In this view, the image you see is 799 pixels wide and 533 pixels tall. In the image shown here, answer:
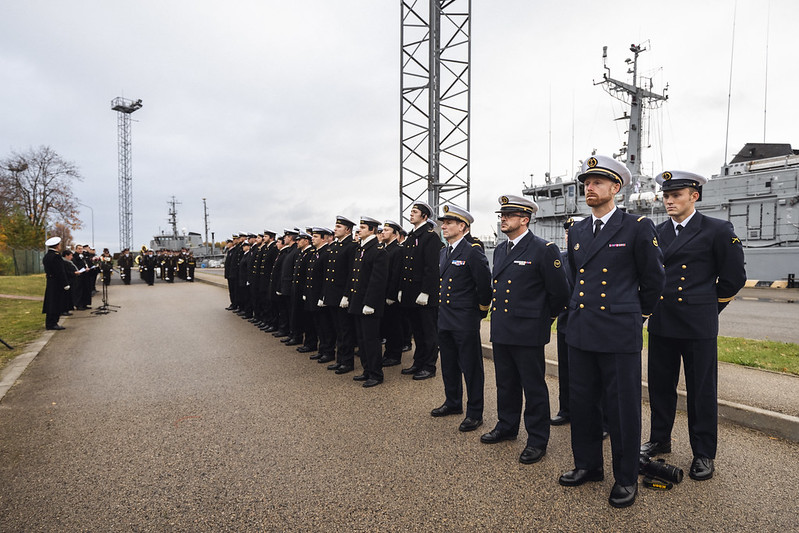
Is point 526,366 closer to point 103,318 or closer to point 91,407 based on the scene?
point 91,407

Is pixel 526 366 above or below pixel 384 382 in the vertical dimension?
above

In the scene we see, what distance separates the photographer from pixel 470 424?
402 cm

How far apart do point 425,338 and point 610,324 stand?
134 inches

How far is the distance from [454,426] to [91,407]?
3.77 metres

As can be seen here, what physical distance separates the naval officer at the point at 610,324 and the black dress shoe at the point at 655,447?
0.65 m

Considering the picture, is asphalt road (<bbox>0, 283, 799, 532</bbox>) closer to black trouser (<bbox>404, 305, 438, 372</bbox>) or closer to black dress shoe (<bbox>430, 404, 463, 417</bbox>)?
black dress shoe (<bbox>430, 404, 463, 417</bbox>)

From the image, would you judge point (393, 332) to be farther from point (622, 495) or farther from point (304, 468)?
point (622, 495)

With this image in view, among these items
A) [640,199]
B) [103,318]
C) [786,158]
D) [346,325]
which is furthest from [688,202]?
[786,158]

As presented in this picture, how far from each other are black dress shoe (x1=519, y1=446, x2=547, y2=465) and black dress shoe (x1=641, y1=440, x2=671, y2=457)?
2.60 ft

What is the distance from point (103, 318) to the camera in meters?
11.7

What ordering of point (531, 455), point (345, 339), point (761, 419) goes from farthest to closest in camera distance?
point (345, 339), point (761, 419), point (531, 455)

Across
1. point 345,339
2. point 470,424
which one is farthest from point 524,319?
point 345,339

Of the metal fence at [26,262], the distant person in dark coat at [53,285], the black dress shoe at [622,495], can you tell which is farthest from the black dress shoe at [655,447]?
the metal fence at [26,262]

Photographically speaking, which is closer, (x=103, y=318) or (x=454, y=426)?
(x=454, y=426)
